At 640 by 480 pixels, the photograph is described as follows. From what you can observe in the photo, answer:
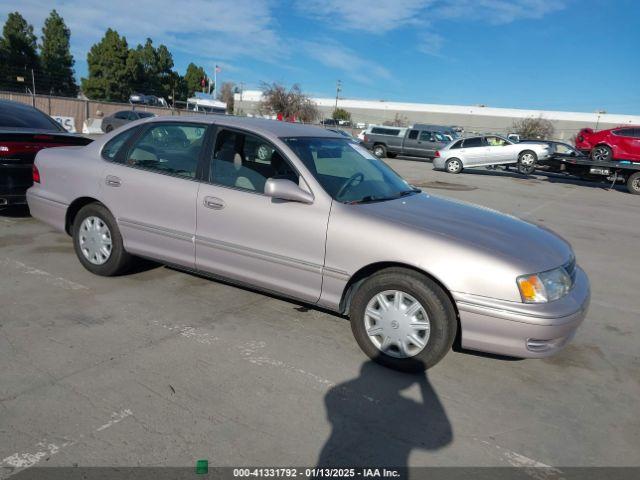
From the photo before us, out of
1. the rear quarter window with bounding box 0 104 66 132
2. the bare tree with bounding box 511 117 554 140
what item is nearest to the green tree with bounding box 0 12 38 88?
the rear quarter window with bounding box 0 104 66 132

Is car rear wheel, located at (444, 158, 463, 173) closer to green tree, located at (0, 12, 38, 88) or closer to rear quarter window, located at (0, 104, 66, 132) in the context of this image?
rear quarter window, located at (0, 104, 66, 132)

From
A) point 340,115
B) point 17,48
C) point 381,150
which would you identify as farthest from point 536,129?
point 17,48

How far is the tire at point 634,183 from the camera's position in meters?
17.1

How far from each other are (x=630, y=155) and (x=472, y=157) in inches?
230

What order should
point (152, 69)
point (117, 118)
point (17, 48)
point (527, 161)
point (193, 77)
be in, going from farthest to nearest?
1. point (193, 77)
2. point (152, 69)
3. point (17, 48)
4. point (117, 118)
5. point (527, 161)

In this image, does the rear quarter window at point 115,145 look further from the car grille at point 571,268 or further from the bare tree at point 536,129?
the bare tree at point 536,129

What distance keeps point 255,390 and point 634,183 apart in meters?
18.4

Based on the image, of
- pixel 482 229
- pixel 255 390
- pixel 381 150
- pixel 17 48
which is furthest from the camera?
pixel 17 48

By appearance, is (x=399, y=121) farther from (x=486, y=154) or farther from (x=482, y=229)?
(x=482, y=229)

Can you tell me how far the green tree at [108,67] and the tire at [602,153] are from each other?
50666 mm

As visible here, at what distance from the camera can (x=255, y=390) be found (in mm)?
3053

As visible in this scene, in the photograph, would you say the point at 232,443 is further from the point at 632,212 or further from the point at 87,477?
the point at 632,212

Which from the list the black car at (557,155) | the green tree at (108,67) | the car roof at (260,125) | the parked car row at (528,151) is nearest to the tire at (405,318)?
the car roof at (260,125)

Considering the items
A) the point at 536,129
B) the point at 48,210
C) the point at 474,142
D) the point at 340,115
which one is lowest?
the point at 48,210
